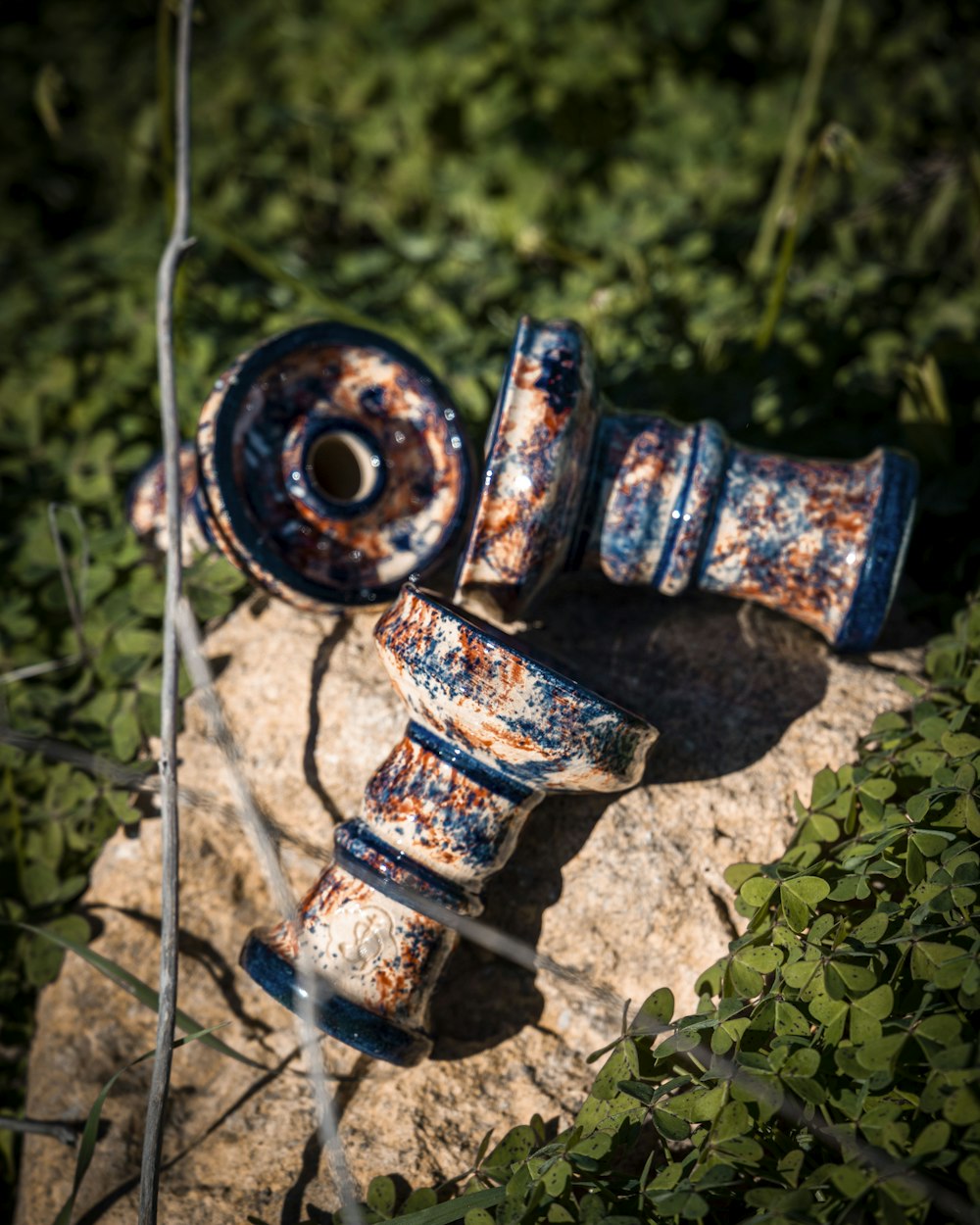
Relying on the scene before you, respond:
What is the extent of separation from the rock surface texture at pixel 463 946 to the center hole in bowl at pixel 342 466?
0.99 ft

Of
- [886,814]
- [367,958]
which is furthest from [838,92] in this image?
[367,958]

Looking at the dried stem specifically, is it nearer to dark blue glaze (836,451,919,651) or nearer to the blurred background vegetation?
the blurred background vegetation

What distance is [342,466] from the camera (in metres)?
2.26

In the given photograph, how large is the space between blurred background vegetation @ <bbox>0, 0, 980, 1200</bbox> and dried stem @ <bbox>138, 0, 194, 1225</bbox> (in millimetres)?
367

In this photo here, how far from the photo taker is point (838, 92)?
11.1ft

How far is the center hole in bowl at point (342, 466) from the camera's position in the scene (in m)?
2.09

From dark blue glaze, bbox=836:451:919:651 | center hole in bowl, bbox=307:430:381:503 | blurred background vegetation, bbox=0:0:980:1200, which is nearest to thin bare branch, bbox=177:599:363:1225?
center hole in bowl, bbox=307:430:381:503

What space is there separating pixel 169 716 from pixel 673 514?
3.43 ft

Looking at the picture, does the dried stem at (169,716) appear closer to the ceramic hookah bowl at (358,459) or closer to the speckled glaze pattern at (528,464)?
the ceramic hookah bowl at (358,459)

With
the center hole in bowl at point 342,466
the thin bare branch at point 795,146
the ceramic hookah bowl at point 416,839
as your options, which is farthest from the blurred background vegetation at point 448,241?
the ceramic hookah bowl at point 416,839

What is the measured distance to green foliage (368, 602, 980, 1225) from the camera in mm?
1371

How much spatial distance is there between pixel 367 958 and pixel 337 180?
10.0 ft

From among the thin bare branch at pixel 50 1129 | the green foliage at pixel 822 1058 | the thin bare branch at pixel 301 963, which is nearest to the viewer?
the green foliage at pixel 822 1058

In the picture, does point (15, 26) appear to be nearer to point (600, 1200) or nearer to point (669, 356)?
point (669, 356)
